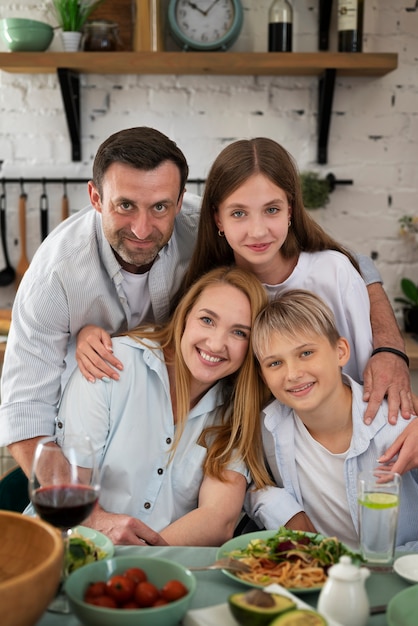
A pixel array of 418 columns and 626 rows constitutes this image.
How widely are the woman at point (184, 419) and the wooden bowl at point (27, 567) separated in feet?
2.22

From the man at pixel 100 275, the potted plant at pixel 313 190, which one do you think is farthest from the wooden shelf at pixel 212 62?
the man at pixel 100 275

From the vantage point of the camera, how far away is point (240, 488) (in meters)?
1.88

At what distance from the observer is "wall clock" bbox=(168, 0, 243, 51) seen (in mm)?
3248

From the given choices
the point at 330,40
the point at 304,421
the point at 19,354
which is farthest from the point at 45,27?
the point at 304,421

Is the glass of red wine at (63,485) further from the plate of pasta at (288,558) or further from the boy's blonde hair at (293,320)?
the boy's blonde hair at (293,320)

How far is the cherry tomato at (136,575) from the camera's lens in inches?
45.6

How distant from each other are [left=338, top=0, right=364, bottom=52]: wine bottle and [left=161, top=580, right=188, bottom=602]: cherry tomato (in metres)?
2.59

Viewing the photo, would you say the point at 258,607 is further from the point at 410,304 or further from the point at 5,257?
the point at 5,257

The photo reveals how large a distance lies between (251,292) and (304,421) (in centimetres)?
32

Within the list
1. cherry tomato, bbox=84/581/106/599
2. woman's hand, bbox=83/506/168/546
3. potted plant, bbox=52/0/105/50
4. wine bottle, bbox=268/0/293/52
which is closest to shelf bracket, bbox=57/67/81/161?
potted plant, bbox=52/0/105/50

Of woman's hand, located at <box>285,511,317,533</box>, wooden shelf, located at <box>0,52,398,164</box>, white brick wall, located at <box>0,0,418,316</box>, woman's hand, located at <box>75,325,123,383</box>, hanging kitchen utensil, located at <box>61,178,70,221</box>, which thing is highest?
wooden shelf, located at <box>0,52,398,164</box>

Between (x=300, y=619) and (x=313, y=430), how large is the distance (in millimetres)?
913

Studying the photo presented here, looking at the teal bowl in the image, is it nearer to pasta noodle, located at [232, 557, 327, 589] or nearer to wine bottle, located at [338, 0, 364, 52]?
wine bottle, located at [338, 0, 364, 52]

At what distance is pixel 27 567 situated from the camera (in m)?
1.17
